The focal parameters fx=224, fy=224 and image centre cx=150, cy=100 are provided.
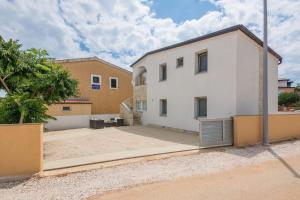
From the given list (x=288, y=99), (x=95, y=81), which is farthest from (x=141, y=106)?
(x=288, y=99)

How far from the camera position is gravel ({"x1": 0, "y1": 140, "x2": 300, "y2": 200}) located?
5230 mm

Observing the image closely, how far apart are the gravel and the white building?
428 cm

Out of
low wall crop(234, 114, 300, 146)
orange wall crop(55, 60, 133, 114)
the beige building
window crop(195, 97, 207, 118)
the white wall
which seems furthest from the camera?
orange wall crop(55, 60, 133, 114)

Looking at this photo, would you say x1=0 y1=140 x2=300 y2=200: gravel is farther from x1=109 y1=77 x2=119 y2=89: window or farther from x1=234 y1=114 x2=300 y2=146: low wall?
x1=109 y1=77 x2=119 y2=89: window

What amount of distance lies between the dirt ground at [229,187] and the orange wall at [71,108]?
672 inches

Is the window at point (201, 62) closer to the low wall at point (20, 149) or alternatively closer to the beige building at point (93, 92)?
the low wall at point (20, 149)

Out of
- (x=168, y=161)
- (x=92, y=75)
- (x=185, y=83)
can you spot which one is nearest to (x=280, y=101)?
(x=185, y=83)

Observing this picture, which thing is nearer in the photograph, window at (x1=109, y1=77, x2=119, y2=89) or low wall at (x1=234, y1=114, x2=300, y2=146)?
low wall at (x1=234, y1=114, x2=300, y2=146)

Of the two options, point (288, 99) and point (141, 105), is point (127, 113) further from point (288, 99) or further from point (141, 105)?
point (288, 99)

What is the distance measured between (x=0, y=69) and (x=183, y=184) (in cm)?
744

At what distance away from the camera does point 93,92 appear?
80.5 ft

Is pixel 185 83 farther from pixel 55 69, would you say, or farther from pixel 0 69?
pixel 0 69

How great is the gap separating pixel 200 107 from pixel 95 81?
45.5 feet

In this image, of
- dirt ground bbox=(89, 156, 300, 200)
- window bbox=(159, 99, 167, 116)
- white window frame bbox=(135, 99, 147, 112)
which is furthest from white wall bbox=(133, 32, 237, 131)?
dirt ground bbox=(89, 156, 300, 200)
